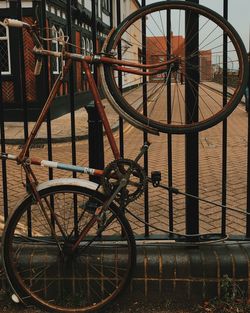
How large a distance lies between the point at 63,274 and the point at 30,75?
41.3ft

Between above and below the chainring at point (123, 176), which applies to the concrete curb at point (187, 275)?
below

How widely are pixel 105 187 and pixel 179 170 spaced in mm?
5500

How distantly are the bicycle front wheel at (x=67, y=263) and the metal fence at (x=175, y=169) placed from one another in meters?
0.32

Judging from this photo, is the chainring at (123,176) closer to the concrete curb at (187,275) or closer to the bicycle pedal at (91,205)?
the bicycle pedal at (91,205)

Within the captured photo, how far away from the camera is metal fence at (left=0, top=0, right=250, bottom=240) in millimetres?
3225

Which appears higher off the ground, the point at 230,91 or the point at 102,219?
the point at 230,91

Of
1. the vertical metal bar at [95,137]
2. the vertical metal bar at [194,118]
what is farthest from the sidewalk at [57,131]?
the vertical metal bar at [194,118]

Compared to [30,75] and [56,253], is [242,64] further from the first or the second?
[30,75]

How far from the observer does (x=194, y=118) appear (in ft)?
10.0

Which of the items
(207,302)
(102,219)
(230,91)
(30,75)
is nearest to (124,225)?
(102,219)

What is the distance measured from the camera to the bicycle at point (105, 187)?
2.72m

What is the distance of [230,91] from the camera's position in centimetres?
282

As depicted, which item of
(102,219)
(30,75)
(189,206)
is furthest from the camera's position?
(30,75)

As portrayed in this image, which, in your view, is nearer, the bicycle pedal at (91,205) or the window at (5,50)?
the bicycle pedal at (91,205)
